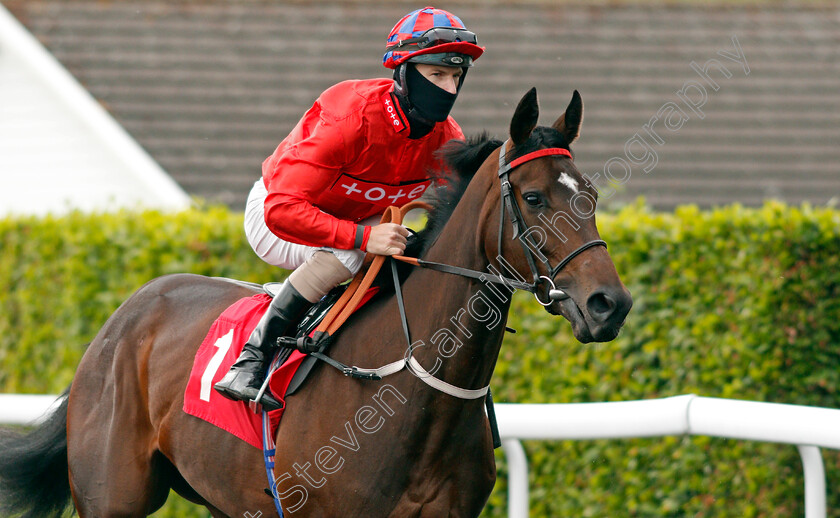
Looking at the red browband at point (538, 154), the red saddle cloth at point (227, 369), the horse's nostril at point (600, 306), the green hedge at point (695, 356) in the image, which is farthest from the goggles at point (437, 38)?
the green hedge at point (695, 356)

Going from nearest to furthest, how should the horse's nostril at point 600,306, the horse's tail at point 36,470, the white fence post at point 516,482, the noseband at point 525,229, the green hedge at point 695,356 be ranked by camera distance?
1. the horse's nostril at point 600,306
2. the noseband at point 525,229
3. the white fence post at point 516,482
4. the horse's tail at point 36,470
5. the green hedge at point 695,356

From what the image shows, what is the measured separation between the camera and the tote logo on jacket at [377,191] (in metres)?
3.60

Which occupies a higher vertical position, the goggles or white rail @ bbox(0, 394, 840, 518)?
the goggles

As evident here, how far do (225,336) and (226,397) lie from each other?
0.29 meters

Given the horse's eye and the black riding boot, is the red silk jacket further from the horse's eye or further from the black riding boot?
the horse's eye

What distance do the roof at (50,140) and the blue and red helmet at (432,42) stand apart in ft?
22.6

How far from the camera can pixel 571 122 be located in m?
3.13

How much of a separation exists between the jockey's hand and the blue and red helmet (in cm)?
60

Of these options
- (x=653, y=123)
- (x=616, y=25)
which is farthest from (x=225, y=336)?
(x=616, y=25)

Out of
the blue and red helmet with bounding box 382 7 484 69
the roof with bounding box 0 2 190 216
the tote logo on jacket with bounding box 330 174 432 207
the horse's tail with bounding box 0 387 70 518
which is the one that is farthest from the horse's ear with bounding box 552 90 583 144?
the roof with bounding box 0 2 190 216

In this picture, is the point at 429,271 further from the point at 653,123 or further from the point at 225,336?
the point at 653,123

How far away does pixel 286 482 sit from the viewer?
332 centimetres

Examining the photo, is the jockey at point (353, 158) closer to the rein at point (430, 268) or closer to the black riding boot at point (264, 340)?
the black riding boot at point (264, 340)

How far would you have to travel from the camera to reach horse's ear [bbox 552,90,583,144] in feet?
10.2
